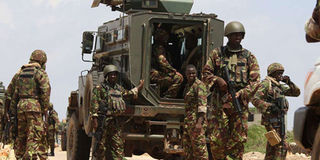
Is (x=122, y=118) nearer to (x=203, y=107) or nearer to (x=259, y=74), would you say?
(x=203, y=107)

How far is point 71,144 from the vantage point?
1425cm

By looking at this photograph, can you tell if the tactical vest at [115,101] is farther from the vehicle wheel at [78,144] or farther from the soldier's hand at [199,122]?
the vehicle wheel at [78,144]

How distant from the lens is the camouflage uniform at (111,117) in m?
11.6

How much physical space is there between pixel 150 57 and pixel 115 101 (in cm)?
104

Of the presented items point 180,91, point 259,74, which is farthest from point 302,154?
point 259,74

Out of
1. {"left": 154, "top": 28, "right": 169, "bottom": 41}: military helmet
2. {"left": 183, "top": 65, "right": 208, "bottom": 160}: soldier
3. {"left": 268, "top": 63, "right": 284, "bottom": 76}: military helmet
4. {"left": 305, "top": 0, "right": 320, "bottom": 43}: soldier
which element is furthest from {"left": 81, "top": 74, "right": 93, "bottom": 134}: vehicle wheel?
{"left": 305, "top": 0, "right": 320, "bottom": 43}: soldier

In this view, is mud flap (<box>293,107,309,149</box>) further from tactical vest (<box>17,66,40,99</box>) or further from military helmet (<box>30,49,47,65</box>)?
military helmet (<box>30,49,47,65</box>)

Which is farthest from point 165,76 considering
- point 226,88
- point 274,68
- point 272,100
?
A: point 226,88

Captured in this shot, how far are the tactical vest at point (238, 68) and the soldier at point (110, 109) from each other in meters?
2.56

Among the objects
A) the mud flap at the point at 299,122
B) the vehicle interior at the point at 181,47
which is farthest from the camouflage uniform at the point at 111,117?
the mud flap at the point at 299,122

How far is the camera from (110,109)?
11.6 metres

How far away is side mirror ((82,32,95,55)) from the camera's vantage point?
1419 centimetres

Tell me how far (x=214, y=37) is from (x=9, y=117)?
3.66 m

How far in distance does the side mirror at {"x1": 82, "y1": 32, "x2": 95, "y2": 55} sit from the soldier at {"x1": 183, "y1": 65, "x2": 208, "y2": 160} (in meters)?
4.18
